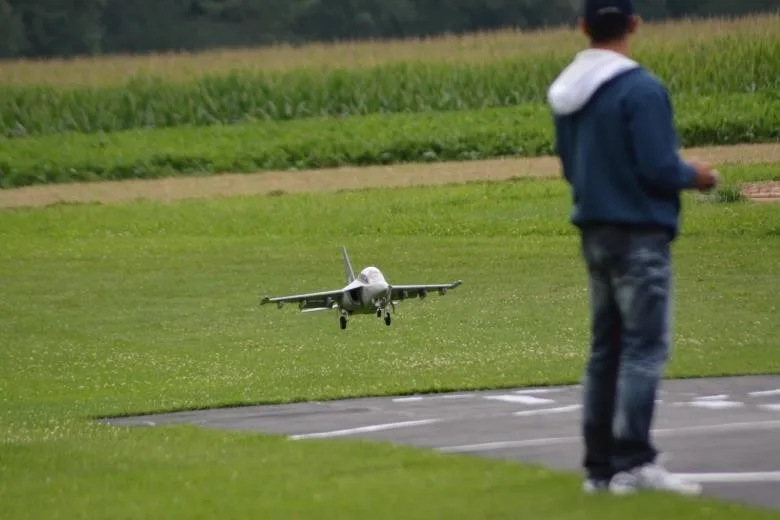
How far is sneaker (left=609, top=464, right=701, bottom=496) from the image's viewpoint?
28.0 feet

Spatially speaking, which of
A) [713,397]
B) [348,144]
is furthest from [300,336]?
[348,144]

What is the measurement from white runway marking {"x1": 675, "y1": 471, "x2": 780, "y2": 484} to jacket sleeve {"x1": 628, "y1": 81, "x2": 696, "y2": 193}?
139 centimetres

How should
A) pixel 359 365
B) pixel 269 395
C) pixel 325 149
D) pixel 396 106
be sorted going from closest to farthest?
1. pixel 269 395
2. pixel 359 365
3. pixel 325 149
4. pixel 396 106

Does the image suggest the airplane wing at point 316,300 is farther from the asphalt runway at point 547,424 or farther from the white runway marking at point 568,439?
the white runway marking at point 568,439

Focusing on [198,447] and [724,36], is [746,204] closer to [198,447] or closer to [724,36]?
[724,36]

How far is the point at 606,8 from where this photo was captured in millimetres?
8805

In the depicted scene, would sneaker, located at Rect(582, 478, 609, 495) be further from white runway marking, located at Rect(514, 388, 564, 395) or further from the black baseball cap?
white runway marking, located at Rect(514, 388, 564, 395)

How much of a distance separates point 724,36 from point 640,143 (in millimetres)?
43854

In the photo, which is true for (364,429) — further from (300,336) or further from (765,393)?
(300,336)

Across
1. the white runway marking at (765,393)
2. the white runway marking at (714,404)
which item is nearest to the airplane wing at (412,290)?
the white runway marking at (765,393)

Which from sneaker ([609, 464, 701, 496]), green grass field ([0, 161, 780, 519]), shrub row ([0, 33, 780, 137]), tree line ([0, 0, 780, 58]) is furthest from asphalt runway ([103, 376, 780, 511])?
tree line ([0, 0, 780, 58])

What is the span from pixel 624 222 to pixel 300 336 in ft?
48.8

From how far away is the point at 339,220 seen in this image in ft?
123

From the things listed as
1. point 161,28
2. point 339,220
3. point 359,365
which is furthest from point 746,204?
point 161,28
